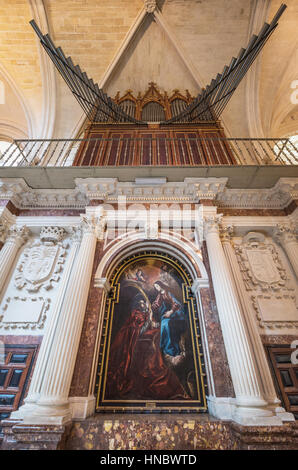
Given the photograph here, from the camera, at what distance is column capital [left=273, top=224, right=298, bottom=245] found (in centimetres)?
457

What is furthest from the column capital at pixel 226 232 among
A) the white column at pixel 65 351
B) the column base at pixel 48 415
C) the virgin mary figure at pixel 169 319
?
the column base at pixel 48 415

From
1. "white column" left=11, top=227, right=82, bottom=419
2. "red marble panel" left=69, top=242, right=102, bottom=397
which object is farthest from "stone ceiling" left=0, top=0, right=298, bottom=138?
"red marble panel" left=69, top=242, right=102, bottom=397

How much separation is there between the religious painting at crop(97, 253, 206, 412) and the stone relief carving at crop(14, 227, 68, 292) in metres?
1.30

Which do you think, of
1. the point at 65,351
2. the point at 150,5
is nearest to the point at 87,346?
the point at 65,351

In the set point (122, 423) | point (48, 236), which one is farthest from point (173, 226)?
point (122, 423)

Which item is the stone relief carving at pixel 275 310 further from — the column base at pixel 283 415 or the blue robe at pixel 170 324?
the blue robe at pixel 170 324

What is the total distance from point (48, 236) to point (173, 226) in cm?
280

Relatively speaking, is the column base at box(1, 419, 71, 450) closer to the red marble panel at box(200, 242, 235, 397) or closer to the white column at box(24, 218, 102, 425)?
the white column at box(24, 218, 102, 425)

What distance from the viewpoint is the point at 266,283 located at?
4227mm

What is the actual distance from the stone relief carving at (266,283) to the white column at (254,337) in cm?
25

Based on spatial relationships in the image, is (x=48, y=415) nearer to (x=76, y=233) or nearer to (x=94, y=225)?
(x=94, y=225)

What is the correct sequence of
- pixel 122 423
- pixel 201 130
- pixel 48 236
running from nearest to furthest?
pixel 122 423
pixel 48 236
pixel 201 130

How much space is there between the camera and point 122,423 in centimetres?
261
